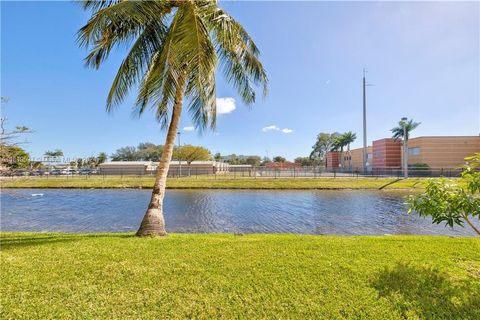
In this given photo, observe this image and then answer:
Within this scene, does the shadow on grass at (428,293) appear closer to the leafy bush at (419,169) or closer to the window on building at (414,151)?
the leafy bush at (419,169)

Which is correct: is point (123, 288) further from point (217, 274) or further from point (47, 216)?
point (47, 216)

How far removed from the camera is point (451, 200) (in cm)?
385

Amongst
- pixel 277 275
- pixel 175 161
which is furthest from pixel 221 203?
pixel 175 161

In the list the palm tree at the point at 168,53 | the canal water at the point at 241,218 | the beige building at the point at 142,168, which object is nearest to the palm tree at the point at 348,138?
the beige building at the point at 142,168

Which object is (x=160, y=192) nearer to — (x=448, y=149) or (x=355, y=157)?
(x=448, y=149)

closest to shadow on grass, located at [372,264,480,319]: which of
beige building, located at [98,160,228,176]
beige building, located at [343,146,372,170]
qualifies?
beige building, located at [98,160,228,176]

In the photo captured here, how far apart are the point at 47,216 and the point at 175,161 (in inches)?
1764

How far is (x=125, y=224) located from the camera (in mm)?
10992

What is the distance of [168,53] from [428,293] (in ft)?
22.1

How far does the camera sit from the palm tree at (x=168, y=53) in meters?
5.67

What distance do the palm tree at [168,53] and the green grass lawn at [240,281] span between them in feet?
7.47

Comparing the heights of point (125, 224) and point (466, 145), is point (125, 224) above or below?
below

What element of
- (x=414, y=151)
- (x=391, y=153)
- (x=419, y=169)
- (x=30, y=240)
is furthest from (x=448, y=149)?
(x=30, y=240)

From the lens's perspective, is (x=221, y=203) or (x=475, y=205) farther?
(x=221, y=203)
